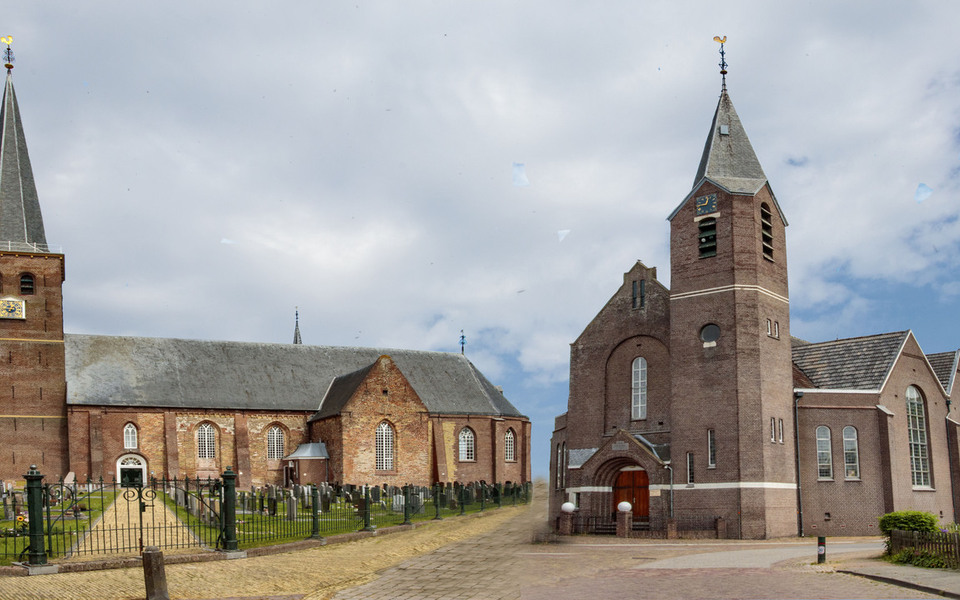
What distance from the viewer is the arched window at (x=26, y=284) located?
53.6m

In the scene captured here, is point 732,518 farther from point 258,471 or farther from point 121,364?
point 121,364

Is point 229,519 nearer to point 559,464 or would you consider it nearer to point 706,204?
point 706,204

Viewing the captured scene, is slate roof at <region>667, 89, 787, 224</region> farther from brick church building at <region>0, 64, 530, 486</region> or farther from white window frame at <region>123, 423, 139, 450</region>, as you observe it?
white window frame at <region>123, 423, 139, 450</region>

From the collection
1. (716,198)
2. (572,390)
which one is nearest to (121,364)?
(572,390)

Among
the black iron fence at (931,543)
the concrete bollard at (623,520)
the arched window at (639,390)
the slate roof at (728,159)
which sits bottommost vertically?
the concrete bollard at (623,520)

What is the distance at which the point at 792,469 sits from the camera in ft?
118

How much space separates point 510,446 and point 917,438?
29.1 metres

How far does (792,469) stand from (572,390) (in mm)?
9705

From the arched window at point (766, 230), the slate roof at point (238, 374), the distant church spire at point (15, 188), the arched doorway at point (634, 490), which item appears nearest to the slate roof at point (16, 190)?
the distant church spire at point (15, 188)

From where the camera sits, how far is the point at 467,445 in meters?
61.1

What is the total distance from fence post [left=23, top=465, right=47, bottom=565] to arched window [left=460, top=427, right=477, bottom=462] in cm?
4067

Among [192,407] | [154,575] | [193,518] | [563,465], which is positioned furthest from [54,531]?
[192,407]

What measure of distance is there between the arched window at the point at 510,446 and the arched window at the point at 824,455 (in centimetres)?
2824

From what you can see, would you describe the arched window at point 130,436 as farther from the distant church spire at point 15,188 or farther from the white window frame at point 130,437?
the distant church spire at point 15,188
